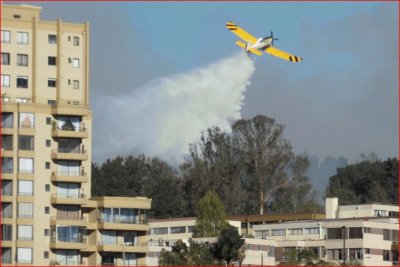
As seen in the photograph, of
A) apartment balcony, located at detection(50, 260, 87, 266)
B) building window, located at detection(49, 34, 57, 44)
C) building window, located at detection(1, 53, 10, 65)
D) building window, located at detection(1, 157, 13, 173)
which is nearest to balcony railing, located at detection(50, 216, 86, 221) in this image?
apartment balcony, located at detection(50, 260, 87, 266)

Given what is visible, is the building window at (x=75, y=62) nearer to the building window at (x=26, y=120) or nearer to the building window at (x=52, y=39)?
the building window at (x=52, y=39)

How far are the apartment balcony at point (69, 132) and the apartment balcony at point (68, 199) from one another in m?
5.42

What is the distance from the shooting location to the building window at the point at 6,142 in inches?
5025

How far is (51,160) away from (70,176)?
2.33 meters

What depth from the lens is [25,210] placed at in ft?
416

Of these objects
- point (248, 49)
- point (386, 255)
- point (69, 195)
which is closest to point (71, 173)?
point (69, 195)

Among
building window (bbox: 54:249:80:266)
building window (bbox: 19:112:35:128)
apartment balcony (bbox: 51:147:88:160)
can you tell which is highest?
building window (bbox: 19:112:35:128)

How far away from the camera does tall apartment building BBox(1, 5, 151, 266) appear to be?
127 meters

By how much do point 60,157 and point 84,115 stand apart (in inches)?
189

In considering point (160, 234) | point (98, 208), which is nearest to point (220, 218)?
point (160, 234)

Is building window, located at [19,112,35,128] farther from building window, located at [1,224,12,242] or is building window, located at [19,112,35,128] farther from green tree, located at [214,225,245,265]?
green tree, located at [214,225,245,265]

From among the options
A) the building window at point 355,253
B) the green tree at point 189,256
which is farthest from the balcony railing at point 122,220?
the building window at point 355,253

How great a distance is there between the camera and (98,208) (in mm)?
133250

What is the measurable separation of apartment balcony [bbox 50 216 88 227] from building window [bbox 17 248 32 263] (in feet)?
13.0
